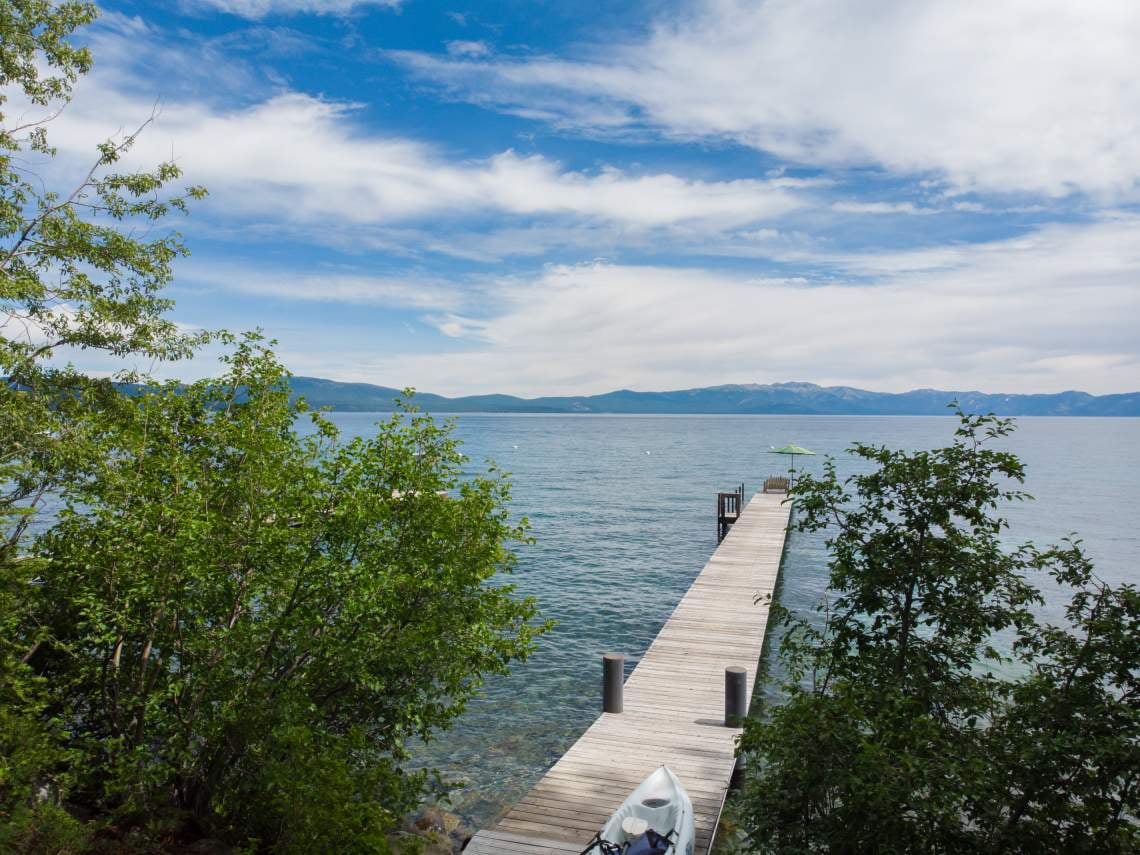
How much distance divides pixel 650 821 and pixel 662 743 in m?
3.07

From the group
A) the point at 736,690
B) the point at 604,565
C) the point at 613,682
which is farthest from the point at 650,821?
the point at 604,565

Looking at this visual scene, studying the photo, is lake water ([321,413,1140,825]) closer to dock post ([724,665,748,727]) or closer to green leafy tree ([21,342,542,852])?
dock post ([724,665,748,727])

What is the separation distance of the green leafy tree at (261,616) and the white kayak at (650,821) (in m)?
2.26

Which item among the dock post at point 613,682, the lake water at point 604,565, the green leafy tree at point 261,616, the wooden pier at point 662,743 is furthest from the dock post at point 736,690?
the green leafy tree at point 261,616

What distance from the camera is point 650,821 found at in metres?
8.62

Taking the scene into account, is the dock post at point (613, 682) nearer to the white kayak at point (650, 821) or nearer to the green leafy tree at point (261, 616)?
the white kayak at point (650, 821)

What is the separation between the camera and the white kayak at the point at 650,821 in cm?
795

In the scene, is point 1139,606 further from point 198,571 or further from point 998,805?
point 198,571

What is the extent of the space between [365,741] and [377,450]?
3.43 meters

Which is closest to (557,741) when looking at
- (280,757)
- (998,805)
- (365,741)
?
(365,741)

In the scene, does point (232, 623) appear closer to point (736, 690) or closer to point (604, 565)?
point (736, 690)

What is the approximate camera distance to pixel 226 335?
34.2 feet

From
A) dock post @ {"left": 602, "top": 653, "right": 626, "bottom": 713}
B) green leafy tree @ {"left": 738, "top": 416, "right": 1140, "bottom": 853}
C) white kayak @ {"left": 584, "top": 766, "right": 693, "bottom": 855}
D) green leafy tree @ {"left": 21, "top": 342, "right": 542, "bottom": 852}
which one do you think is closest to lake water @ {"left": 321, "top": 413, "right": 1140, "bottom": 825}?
dock post @ {"left": 602, "top": 653, "right": 626, "bottom": 713}

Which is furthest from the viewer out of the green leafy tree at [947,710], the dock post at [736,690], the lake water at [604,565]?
the lake water at [604,565]
